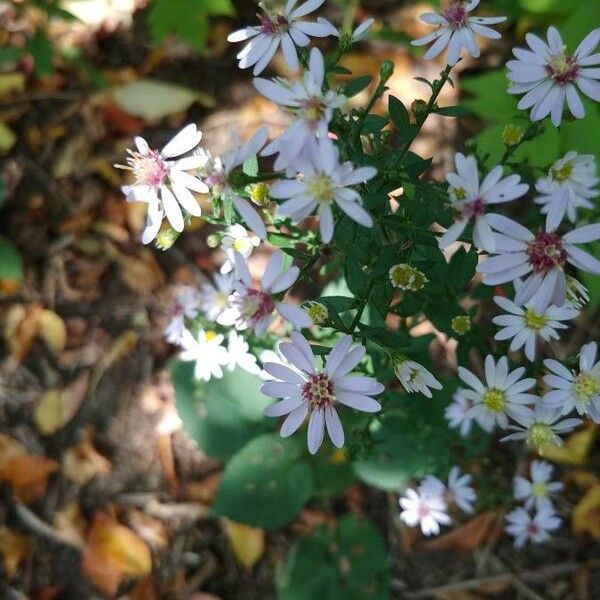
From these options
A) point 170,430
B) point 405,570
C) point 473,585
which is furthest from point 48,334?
point 473,585

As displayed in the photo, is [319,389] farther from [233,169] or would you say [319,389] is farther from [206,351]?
[206,351]

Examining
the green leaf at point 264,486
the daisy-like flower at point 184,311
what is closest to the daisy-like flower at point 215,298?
the daisy-like flower at point 184,311

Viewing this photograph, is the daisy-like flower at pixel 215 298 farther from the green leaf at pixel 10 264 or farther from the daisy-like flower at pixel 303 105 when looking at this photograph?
the green leaf at pixel 10 264

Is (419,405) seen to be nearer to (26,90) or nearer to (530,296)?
(530,296)

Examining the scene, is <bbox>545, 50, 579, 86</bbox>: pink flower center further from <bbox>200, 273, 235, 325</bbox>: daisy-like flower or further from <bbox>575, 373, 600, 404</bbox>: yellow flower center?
<bbox>200, 273, 235, 325</bbox>: daisy-like flower

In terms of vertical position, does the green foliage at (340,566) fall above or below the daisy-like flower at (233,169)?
below

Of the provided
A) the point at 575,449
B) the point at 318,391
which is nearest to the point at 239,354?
the point at 318,391

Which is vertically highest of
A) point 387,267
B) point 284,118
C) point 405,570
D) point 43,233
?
point 387,267
